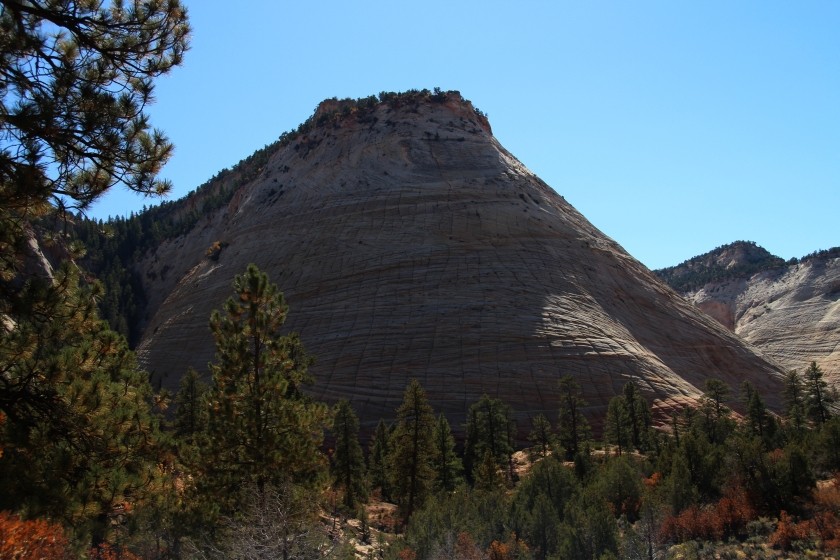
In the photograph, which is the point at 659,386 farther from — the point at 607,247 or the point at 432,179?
the point at 432,179

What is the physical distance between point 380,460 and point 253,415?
22.1 meters

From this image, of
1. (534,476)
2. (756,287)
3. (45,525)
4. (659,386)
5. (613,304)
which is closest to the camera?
(45,525)

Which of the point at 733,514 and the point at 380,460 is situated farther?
the point at 380,460

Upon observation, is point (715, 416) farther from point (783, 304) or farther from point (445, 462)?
point (783, 304)

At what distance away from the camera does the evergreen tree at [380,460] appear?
35594mm

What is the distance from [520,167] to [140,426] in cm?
6307

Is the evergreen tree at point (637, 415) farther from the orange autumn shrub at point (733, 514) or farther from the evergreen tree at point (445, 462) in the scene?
the orange autumn shrub at point (733, 514)

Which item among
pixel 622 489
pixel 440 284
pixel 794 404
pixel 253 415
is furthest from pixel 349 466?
pixel 794 404

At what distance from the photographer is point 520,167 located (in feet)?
230

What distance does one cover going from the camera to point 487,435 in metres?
36.2

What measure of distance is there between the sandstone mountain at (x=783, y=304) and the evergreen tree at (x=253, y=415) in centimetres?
6832

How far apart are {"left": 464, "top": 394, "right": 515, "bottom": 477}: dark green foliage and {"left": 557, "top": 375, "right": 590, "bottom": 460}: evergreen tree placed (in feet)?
9.34

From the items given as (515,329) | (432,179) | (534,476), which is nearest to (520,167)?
(432,179)

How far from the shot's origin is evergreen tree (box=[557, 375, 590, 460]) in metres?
37.4
